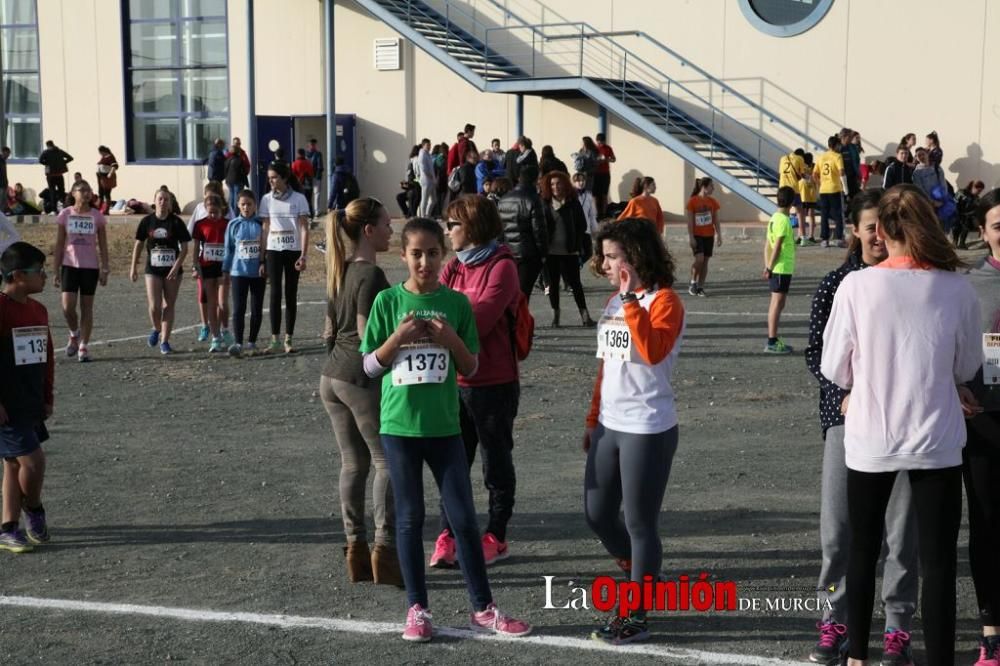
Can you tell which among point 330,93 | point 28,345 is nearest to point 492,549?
point 28,345

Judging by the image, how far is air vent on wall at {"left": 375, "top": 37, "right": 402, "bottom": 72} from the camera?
1169 inches

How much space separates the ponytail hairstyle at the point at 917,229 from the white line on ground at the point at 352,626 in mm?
1599

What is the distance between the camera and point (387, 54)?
97.8 ft

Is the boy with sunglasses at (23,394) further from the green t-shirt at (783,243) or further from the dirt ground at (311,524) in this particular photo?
the green t-shirt at (783,243)

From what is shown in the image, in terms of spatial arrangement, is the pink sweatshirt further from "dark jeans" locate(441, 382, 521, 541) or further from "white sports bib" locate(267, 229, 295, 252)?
"white sports bib" locate(267, 229, 295, 252)

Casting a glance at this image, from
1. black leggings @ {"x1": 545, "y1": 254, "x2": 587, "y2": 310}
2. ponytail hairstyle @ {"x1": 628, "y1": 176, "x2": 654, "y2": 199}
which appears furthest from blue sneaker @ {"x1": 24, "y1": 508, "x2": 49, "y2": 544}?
ponytail hairstyle @ {"x1": 628, "y1": 176, "x2": 654, "y2": 199}

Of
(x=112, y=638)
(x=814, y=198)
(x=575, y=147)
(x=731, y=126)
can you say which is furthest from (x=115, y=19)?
(x=112, y=638)

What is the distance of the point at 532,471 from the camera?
809cm

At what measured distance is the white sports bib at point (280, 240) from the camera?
40.9 feet

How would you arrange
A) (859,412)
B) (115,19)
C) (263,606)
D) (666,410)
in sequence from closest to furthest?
(859,412) < (666,410) < (263,606) < (115,19)

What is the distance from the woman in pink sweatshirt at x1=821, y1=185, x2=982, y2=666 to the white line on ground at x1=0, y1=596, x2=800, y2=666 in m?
0.77

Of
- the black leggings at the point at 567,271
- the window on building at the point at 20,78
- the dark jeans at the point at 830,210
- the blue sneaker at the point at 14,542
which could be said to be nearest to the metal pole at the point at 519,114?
the dark jeans at the point at 830,210

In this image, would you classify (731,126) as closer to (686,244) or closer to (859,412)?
(686,244)

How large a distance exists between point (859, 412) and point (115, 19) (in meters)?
31.1
